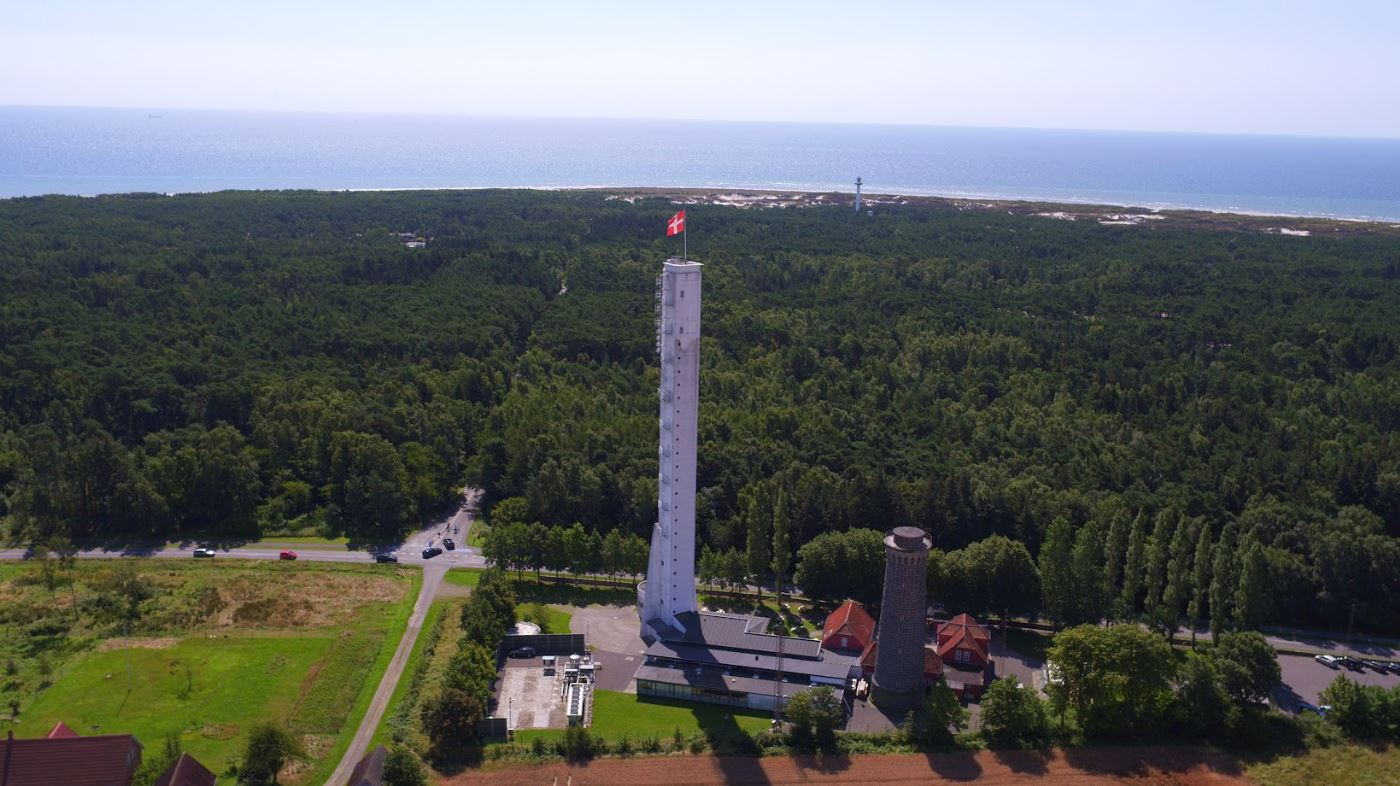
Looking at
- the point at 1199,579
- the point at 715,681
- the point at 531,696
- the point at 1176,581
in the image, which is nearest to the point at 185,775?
the point at 531,696

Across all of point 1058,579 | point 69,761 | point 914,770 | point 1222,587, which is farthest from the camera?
point 1058,579

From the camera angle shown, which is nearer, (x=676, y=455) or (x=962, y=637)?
(x=962, y=637)

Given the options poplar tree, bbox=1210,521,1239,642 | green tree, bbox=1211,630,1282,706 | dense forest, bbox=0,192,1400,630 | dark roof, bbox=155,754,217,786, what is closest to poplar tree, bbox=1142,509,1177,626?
dense forest, bbox=0,192,1400,630

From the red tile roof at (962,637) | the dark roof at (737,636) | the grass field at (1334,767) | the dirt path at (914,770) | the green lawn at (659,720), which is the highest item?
the red tile roof at (962,637)

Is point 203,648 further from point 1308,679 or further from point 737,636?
point 1308,679

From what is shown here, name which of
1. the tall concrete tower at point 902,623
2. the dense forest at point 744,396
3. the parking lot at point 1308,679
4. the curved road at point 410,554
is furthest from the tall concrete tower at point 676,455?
the parking lot at point 1308,679

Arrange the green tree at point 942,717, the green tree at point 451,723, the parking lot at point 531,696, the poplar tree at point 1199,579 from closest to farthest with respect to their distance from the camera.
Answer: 1. the green tree at point 451,723
2. the green tree at point 942,717
3. the parking lot at point 531,696
4. the poplar tree at point 1199,579

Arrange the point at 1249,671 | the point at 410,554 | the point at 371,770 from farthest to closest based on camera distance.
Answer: the point at 410,554, the point at 1249,671, the point at 371,770

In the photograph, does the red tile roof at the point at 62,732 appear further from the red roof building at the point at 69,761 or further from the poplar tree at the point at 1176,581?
the poplar tree at the point at 1176,581
